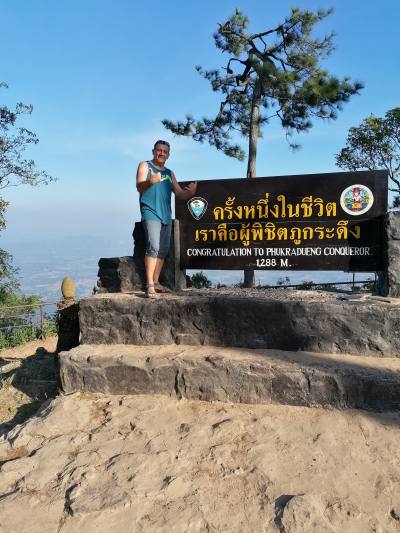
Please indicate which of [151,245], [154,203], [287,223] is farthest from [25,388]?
A: [287,223]

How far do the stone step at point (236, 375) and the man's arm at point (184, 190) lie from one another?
177cm

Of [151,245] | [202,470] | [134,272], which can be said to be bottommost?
[202,470]

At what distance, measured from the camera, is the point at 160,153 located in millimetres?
4691

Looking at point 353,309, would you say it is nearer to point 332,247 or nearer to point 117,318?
point 332,247

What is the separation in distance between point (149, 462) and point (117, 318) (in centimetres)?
185

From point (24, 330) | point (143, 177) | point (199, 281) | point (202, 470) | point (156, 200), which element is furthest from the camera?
point (24, 330)

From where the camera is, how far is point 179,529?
247 cm

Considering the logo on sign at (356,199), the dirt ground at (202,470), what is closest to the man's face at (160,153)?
the logo on sign at (356,199)

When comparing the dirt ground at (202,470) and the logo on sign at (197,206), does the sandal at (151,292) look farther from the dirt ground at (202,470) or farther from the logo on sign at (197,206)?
the dirt ground at (202,470)

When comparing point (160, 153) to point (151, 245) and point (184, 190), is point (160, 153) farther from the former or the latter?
point (151, 245)

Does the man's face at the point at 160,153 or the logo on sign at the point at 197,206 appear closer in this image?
the man's face at the point at 160,153

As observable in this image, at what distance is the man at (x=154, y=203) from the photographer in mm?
4637

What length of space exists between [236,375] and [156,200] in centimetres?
212

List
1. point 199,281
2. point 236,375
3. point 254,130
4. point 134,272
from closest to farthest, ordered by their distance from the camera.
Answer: point 236,375 < point 134,272 < point 199,281 < point 254,130
